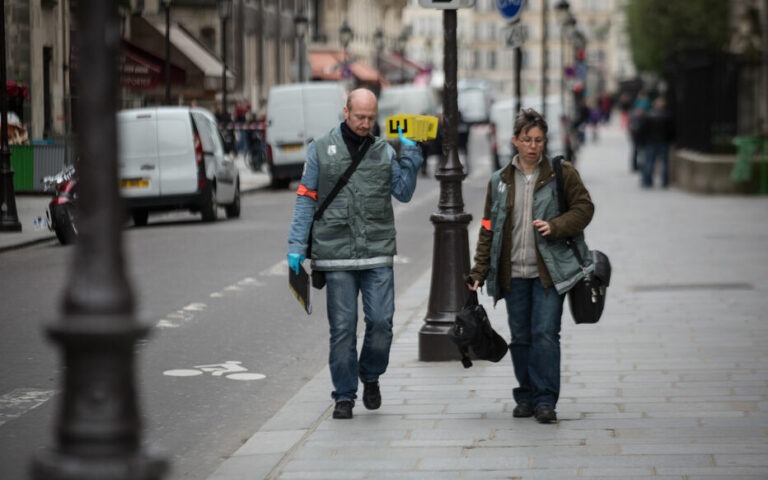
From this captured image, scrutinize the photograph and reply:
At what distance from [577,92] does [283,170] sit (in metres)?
33.9

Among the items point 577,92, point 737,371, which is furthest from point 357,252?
point 577,92

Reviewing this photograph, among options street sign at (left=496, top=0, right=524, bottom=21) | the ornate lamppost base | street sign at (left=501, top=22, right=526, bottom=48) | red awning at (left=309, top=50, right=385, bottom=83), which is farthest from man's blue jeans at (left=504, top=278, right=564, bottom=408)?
red awning at (left=309, top=50, right=385, bottom=83)

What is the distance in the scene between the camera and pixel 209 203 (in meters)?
23.9

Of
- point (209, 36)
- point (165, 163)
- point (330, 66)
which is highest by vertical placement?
point (209, 36)

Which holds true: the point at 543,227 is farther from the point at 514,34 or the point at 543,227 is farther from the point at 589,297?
the point at 514,34

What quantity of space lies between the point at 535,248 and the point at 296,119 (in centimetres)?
2702

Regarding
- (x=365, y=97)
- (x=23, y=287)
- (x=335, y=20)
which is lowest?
(x=23, y=287)

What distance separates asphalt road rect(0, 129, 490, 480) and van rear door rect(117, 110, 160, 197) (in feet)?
5.44

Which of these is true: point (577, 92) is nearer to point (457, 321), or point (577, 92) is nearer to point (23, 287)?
point (23, 287)

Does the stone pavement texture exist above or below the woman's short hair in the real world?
below

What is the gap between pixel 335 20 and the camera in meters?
79.8

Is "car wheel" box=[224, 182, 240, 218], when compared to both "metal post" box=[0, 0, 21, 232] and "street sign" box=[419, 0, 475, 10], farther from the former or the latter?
"street sign" box=[419, 0, 475, 10]

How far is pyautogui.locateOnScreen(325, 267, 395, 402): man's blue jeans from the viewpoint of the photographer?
26.7 ft

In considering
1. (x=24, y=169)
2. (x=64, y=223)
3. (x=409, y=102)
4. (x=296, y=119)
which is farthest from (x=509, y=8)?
(x=409, y=102)
